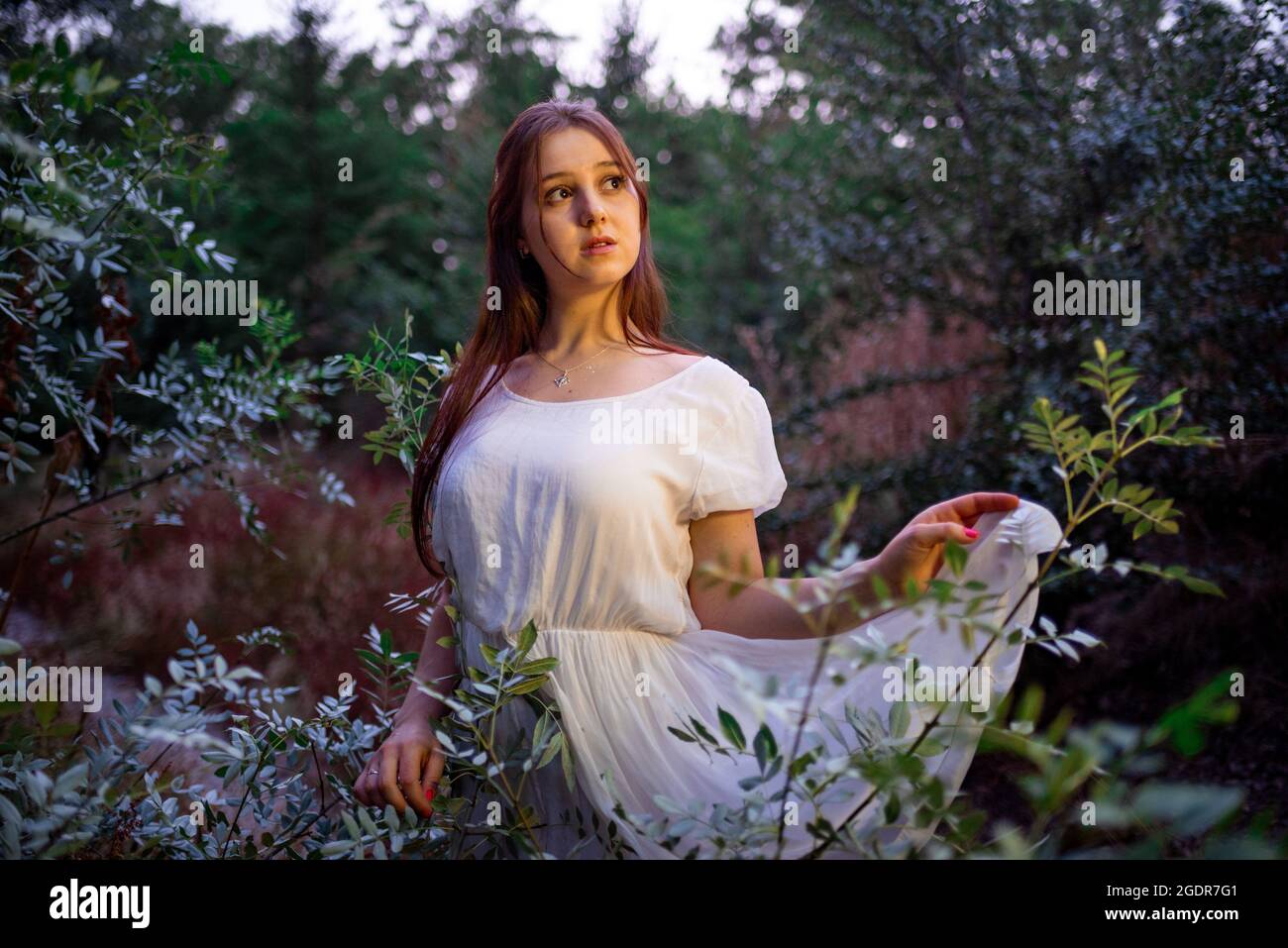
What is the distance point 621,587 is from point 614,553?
6cm

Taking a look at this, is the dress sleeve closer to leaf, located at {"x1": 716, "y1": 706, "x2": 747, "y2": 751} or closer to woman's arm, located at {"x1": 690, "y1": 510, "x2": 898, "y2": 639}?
woman's arm, located at {"x1": 690, "y1": 510, "x2": 898, "y2": 639}

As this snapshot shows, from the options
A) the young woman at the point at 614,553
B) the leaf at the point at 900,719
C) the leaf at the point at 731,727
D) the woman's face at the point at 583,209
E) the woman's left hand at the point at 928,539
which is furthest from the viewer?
the woman's face at the point at 583,209

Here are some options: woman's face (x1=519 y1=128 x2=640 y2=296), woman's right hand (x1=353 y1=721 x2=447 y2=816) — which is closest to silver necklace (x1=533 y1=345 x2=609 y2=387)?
woman's face (x1=519 y1=128 x2=640 y2=296)

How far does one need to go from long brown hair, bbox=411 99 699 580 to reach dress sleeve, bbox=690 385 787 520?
20 centimetres

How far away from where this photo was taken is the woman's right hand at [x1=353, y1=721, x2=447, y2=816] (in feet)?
5.64

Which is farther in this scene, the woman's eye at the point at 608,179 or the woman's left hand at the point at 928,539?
the woman's eye at the point at 608,179

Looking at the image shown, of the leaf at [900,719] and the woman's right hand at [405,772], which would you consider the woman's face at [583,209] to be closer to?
the woman's right hand at [405,772]

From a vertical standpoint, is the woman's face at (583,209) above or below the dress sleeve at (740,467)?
above

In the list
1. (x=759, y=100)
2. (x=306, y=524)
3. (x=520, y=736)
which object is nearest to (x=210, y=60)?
(x=520, y=736)

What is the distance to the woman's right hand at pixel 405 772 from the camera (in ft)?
5.64

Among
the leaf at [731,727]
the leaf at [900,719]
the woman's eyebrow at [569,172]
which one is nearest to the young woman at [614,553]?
the woman's eyebrow at [569,172]

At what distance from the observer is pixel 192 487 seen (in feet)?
10.5

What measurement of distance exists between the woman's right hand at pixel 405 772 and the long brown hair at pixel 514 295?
44 cm

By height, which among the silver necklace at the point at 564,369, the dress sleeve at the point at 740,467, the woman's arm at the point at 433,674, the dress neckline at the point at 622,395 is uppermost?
the silver necklace at the point at 564,369
